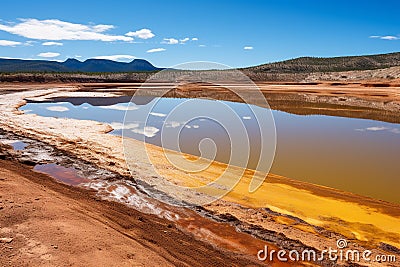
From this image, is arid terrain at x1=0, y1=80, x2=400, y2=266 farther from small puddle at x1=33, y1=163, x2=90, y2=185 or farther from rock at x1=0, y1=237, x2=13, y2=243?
small puddle at x1=33, y1=163, x2=90, y2=185

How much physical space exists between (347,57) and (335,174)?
124856 millimetres

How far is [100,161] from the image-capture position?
36.0 feet

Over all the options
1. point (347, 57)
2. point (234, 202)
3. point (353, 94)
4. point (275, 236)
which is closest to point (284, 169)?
point (234, 202)

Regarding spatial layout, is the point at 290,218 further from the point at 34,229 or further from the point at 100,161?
the point at 100,161

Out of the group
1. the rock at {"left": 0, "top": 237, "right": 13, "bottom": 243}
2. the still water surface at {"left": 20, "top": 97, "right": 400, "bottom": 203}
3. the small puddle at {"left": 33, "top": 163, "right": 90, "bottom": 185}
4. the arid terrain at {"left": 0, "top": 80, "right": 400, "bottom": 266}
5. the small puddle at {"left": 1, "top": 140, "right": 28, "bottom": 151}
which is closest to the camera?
the rock at {"left": 0, "top": 237, "right": 13, "bottom": 243}

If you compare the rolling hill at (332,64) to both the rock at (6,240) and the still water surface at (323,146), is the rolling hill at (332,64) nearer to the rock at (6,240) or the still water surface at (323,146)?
the still water surface at (323,146)

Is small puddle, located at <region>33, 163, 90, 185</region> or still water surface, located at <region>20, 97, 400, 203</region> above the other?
still water surface, located at <region>20, 97, 400, 203</region>

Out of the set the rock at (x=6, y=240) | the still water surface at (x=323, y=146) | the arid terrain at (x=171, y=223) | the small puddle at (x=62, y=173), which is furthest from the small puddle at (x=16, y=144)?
the rock at (x=6, y=240)

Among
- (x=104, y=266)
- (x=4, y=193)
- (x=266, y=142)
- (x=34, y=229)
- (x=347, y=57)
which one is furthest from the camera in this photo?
(x=347, y=57)

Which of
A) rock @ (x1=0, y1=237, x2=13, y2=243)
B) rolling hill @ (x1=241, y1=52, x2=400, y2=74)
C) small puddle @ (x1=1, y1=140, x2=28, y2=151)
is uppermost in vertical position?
rolling hill @ (x1=241, y1=52, x2=400, y2=74)

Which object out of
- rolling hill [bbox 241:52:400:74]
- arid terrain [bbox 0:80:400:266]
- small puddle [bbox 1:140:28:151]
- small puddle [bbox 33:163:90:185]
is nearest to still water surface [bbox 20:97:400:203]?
arid terrain [bbox 0:80:400:266]

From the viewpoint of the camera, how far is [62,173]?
995 cm

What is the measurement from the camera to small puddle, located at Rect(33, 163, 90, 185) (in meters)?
9.36

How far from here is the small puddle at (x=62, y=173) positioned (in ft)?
30.7
